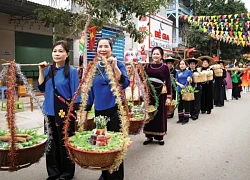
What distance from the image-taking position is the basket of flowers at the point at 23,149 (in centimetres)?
255

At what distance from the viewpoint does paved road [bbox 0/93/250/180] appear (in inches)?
146

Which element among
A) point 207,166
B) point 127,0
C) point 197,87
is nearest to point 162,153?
point 207,166

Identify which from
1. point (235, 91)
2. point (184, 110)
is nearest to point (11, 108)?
point (184, 110)

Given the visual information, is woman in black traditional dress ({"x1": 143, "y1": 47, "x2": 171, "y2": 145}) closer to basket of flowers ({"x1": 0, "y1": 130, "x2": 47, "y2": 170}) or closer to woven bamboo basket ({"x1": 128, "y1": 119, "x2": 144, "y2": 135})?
woven bamboo basket ({"x1": 128, "y1": 119, "x2": 144, "y2": 135})

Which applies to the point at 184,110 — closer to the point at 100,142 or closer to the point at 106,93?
the point at 106,93

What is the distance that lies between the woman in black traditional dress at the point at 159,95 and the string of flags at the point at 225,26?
11537 mm

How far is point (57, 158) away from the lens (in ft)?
11.1

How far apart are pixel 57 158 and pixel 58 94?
0.78 metres

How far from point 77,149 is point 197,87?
5.78 meters

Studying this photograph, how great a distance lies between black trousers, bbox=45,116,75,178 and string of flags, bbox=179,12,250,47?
13.8 m

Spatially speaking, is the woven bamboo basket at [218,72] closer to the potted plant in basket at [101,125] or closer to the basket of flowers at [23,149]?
the potted plant in basket at [101,125]

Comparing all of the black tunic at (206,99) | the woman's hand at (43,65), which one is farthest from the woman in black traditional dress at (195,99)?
the woman's hand at (43,65)

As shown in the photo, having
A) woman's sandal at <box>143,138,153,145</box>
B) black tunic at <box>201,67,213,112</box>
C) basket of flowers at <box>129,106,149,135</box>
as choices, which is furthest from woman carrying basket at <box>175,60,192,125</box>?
basket of flowers at <box>129,106,149,135</box>

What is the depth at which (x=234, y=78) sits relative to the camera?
1379 cm
